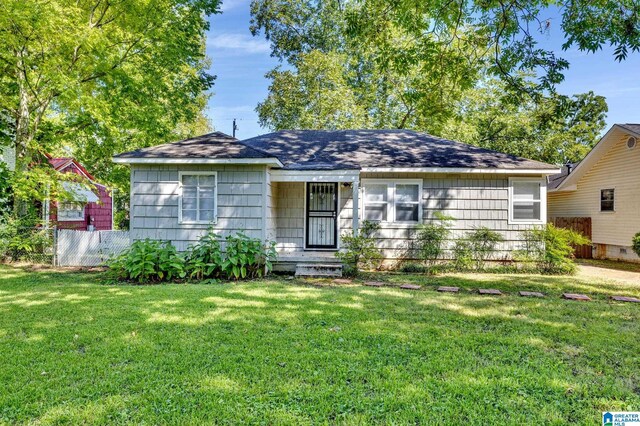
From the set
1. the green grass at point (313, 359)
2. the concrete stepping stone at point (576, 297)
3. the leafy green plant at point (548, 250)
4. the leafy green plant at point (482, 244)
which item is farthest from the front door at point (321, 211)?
the concrete stepping stone at point (576, 297)

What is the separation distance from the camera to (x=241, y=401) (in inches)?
107

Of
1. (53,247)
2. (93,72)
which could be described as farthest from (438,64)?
(53,247)

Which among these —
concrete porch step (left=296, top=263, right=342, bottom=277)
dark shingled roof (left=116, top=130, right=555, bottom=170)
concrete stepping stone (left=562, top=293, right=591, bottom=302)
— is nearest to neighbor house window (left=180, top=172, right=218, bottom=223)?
dark shingled roof (left=116, top=130, right=555, bottom=170)

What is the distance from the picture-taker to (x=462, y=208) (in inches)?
402

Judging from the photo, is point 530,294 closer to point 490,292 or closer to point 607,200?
point 490,292

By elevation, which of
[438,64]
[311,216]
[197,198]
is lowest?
[311,216]

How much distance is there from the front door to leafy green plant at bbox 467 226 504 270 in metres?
3.86

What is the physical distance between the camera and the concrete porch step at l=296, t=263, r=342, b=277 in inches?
343

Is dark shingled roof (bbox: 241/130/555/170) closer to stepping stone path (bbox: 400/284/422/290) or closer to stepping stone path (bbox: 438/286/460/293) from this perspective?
stepping stone path (bbox: 400/284/422/290)

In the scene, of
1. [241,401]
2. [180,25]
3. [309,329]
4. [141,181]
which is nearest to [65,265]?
[141,181]

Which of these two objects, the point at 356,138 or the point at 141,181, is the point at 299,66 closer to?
the point at 356,138

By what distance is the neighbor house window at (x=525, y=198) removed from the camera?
10164 mm

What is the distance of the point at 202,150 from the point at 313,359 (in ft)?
22.0
